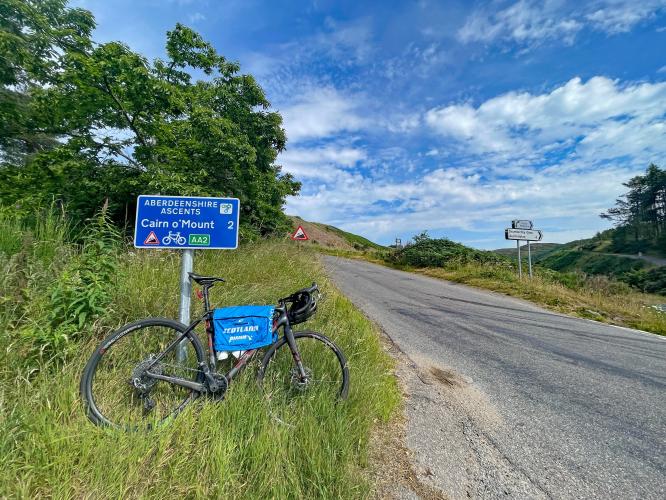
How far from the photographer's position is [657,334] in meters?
6.36

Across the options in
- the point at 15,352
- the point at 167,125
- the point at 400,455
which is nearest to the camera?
the point at 15,352

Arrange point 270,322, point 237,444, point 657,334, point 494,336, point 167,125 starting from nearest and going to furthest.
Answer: point 237,444 → point 270,322 → point 494,336 → point 657,334 → point 167,125

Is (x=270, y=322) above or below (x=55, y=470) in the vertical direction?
above

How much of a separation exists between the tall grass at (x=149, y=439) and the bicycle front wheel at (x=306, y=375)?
5.0 inches

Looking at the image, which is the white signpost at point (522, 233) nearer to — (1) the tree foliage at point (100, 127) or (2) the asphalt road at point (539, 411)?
(2) the asphalt road at point (539, 411)

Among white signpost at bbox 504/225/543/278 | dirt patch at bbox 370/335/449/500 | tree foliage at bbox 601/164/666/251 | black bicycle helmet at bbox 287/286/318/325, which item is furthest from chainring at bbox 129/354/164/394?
tree foliage at bbox 601/164/666/251

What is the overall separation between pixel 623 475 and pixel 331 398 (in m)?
2.24

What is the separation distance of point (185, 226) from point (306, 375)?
175 cm

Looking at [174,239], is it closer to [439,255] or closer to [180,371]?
[180,371]

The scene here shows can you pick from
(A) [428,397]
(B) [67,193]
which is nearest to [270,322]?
(A) [428,397]

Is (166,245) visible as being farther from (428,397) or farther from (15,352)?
(428,397)

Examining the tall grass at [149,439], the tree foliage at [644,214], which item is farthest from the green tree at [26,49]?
the tree foliage at [644,214]

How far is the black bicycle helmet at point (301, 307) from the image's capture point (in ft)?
8.80

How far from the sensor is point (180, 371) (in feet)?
7.73
